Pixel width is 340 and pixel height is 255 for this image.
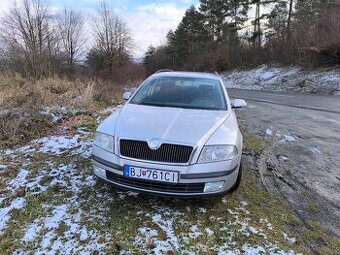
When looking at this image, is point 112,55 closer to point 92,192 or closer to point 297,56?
point 297,56

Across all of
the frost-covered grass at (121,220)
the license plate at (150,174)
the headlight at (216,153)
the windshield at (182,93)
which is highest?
the windshield at (182,93)

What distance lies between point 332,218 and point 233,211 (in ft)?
4.07

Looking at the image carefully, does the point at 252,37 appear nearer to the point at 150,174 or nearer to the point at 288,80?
the point at 288,80

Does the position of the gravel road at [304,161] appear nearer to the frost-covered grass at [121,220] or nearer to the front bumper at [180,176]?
the frost-covered grass at [121,220]

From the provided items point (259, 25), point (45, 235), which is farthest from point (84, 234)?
point (259, 25)

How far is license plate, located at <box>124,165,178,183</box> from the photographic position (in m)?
3.87

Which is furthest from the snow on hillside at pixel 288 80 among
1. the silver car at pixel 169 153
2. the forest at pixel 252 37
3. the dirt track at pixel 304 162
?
the silver car at pixel 169 153

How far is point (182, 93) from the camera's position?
5.68 metres

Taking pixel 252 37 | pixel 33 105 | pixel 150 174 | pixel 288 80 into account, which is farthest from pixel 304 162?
pixel 252 37

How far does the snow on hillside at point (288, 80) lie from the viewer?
22769mm

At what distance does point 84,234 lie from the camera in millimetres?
3709

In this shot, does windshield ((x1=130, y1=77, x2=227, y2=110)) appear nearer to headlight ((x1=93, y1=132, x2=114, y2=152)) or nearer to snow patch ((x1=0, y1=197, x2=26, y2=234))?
headlight ((x1=93, y1=132, x2=114, y2=152))

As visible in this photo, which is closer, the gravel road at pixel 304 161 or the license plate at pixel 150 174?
the license plate at pixel 150 174

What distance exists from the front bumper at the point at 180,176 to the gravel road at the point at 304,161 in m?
1.18
